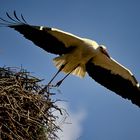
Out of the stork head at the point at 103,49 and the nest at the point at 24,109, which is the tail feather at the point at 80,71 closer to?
the stork head at the point at 103,49

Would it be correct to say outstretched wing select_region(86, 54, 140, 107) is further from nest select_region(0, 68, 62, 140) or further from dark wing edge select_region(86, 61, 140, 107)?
nest select_region(0, 68, 62, 140)

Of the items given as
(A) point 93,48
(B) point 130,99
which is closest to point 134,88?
(B) point 130,99

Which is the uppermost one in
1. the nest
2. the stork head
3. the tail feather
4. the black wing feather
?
the stork head

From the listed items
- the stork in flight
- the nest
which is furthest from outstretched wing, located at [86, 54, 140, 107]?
the nest

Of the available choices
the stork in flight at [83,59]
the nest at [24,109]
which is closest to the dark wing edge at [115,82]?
the stork in flight at [83,59]

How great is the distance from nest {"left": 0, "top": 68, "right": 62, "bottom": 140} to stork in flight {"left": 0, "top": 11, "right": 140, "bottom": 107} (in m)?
1.45

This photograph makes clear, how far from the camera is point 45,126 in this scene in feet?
18.9

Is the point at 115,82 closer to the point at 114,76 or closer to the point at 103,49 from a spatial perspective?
the point at 114,76

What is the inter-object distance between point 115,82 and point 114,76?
102mm

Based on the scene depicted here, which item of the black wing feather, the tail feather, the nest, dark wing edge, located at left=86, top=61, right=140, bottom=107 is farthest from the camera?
dark wing edge, located at left=86, top=61, right=140, bottom=107

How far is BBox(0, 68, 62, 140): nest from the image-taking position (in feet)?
18.0

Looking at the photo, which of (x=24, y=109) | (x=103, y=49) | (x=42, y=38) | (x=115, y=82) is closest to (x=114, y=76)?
(x=115, y=82)

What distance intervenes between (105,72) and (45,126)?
303 centimetres

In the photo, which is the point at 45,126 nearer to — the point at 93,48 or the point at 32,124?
the point at 32,124
